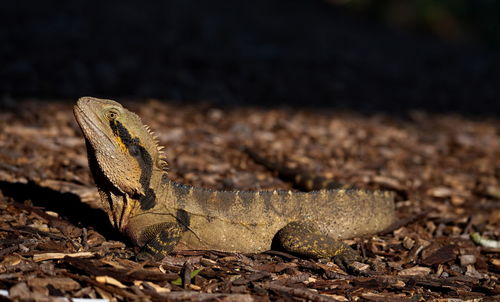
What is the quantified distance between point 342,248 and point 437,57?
12.4 m

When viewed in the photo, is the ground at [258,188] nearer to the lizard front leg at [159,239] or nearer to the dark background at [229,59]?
the lizard front leg at [159,239]

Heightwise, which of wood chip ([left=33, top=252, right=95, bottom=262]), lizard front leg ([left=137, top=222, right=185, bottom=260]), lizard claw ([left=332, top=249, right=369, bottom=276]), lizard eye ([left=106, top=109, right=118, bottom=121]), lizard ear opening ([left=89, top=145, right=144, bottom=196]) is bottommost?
lizard claw ([left=332, top=249, right=369, bottom=276])

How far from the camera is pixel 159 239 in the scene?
4.09 m

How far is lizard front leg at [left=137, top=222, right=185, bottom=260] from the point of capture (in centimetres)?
404

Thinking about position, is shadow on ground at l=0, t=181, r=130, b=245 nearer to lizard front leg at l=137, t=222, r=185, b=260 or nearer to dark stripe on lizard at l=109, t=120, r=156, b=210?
lizard front leg at l=137, t=222, r=185, b=260

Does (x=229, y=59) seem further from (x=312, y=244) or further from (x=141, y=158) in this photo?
(x=312, y=244)

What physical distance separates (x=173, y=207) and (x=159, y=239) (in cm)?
31

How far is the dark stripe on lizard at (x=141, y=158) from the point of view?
4.05 metres

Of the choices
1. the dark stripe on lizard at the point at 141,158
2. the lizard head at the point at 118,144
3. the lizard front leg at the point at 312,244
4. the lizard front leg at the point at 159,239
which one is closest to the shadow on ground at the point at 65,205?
the lizard front leg at the point at 159,239

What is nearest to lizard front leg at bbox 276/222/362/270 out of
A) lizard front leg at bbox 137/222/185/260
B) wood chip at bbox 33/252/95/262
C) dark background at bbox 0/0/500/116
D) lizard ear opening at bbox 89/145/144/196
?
lizard front leg at bbox 137/222/185/260

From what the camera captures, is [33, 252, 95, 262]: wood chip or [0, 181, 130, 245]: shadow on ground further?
[0, 181, 130, 245]: shadow on ground

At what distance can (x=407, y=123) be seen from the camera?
9.71m

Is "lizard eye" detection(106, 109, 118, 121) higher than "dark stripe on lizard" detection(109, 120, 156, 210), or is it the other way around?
"lizard eye" detection(106, 109, 118, 121)

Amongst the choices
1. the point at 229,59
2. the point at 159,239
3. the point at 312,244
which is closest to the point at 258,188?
the point at 312,244
